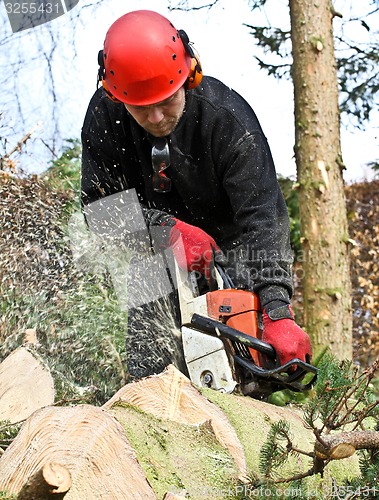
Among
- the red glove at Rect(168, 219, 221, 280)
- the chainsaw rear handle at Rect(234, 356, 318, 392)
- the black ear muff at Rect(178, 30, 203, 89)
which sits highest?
the black ear muff at Rect(178, 30, 203, 89)

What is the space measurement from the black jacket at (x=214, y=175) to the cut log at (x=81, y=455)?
127 centimetres

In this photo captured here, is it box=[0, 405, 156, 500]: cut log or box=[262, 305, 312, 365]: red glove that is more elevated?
box=[0, 405, 156, 500]: cut log

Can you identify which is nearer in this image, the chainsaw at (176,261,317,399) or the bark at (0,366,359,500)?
the bark at (0,366,359,500)

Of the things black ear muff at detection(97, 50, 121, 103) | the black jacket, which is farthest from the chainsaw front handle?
black ear muff at detection(97, 50, 121, 103)

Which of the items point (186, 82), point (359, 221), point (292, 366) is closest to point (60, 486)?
point (292, 366)

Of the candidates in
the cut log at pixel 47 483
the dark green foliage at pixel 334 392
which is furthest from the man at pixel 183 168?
the cut log at pixel 47 483

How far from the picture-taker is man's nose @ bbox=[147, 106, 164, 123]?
10.5 feet

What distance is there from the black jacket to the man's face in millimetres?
44

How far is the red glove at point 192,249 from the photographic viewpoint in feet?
10.5

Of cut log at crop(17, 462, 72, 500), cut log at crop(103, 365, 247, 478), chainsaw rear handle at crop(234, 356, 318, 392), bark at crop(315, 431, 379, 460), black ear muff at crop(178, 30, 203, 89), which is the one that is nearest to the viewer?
cut log at crop(17, 462, 72, 500)

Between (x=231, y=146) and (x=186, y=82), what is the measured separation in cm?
36

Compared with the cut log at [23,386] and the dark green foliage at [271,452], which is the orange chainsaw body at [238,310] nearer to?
the cut log at [23,386]

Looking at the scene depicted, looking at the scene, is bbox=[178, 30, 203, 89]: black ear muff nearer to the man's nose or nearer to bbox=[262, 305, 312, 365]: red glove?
the man's nose

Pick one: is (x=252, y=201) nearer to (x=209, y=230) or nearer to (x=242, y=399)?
(x=209, y=230)
